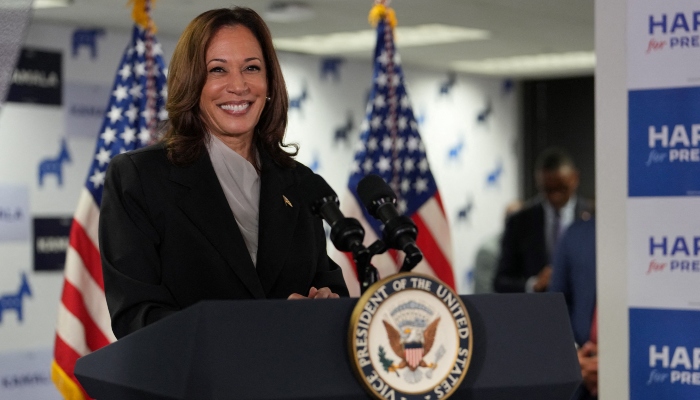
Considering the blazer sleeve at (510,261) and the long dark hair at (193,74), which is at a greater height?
the long dark hair at (193,74)

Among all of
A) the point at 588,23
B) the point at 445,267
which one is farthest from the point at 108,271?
the point at 588,23

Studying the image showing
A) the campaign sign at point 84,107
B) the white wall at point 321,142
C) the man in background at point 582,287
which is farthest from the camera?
the campaign sign at point 84,107

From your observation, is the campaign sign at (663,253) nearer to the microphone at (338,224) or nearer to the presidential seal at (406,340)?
the microphone at (338,224)

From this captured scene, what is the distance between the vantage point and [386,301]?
3.87ft

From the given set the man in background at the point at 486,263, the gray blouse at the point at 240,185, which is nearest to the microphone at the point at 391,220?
the gray blouse at the point at 240,185

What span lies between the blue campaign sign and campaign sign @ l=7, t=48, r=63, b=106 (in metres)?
4.79

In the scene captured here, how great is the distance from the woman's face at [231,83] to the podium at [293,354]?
52 centimetres

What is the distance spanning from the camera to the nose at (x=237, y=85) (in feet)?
5.55

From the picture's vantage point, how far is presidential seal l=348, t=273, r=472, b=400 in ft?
3.84

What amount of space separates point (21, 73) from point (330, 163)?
2862 mm

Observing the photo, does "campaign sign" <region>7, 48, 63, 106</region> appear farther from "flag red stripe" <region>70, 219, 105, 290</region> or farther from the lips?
the lips

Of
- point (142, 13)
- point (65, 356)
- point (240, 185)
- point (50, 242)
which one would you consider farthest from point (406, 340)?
point (50, 242)

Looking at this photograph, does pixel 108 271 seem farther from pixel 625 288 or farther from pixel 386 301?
pixel 625 288

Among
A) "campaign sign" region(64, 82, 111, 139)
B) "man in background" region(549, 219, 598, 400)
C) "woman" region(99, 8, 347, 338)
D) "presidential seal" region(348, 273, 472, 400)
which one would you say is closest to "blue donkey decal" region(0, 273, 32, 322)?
"campaign sign" region(64, 82, 111, 139)
